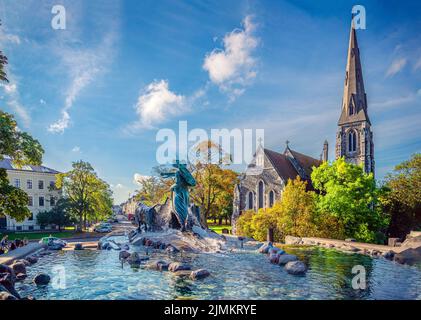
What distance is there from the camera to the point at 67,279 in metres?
10.3

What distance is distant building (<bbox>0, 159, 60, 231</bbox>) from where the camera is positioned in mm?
37031

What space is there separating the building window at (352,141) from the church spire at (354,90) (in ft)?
7.24

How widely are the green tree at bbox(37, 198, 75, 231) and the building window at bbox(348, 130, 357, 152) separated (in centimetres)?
4367

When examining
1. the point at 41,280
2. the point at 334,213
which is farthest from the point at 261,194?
the point at 41,280

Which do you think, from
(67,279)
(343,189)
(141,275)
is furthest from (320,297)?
(343,189)

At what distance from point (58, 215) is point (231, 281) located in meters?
32.8

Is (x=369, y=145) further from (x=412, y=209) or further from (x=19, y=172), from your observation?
(x=19, y=172)

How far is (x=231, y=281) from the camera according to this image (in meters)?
9.91

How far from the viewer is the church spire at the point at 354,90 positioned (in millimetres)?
45562

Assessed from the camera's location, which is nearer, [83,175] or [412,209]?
[412,209]

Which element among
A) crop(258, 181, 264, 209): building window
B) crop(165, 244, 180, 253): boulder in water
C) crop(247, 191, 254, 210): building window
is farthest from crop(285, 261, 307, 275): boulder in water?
crop(247, 191, 254, 210): building window

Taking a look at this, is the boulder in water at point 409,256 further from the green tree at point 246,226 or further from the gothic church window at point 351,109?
the gothic church window at point 351,109
